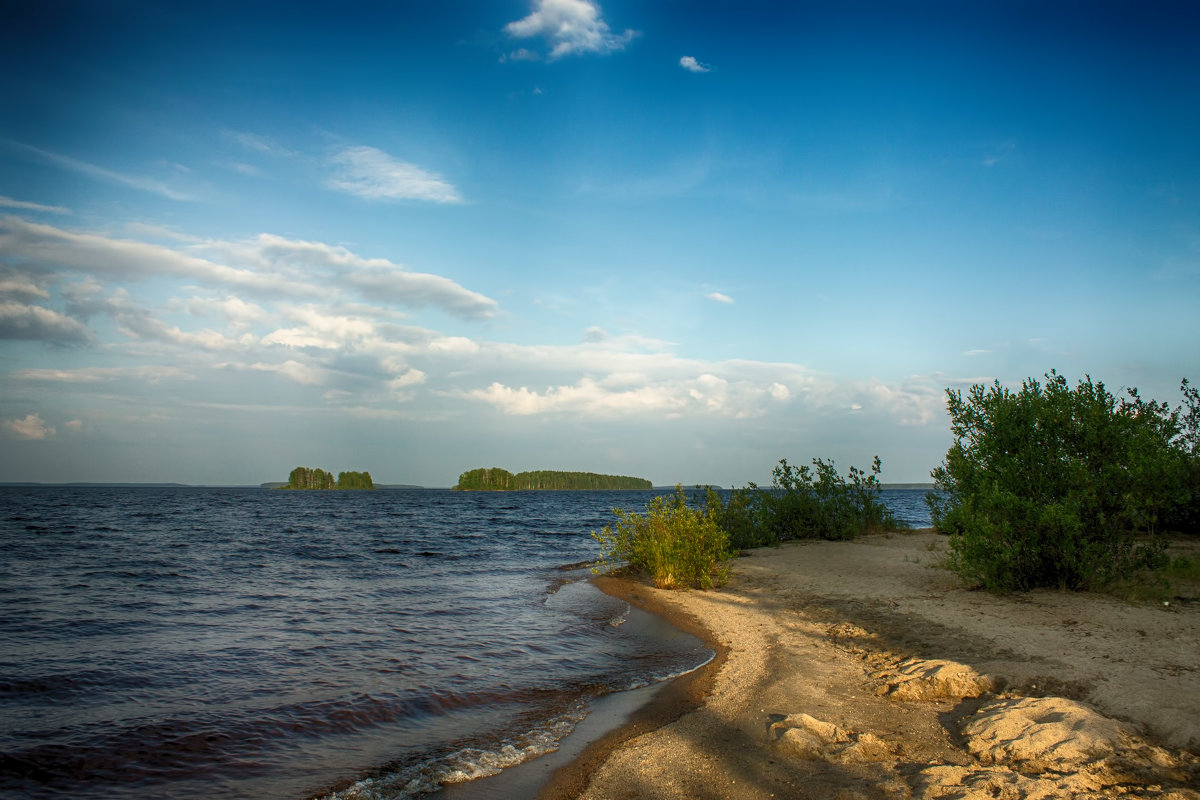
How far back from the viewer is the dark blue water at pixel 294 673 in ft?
25.1

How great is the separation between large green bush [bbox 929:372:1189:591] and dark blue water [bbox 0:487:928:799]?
6931 millimetres

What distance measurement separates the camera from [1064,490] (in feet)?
45.1

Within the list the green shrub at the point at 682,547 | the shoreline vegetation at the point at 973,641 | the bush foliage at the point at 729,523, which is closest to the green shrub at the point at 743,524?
the bush foliage at the point at 729,523

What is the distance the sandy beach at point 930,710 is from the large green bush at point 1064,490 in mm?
846

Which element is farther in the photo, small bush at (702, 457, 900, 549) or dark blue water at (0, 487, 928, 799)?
small bush at (702, 457, 900, 549)

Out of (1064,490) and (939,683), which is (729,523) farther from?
(939,683)

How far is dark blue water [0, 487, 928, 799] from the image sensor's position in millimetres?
7664

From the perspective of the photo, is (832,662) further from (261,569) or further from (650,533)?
(261,569)

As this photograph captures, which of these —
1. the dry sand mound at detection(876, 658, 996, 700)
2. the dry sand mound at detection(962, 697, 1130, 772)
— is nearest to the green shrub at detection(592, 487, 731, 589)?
the dry sand mound at detection(876, 658, 996, 700)

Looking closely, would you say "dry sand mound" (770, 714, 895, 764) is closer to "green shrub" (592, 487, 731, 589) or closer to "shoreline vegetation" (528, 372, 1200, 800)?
"shoreline vegetation" (528, 372, 1200, 800)

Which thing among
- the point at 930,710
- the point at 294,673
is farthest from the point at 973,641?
the point at 294,673

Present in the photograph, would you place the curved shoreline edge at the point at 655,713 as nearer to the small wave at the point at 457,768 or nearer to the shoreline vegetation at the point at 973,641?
the shoreline vegetation at the point at 973,641

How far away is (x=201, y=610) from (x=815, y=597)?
16141mm

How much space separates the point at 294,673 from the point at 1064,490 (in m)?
15.8
